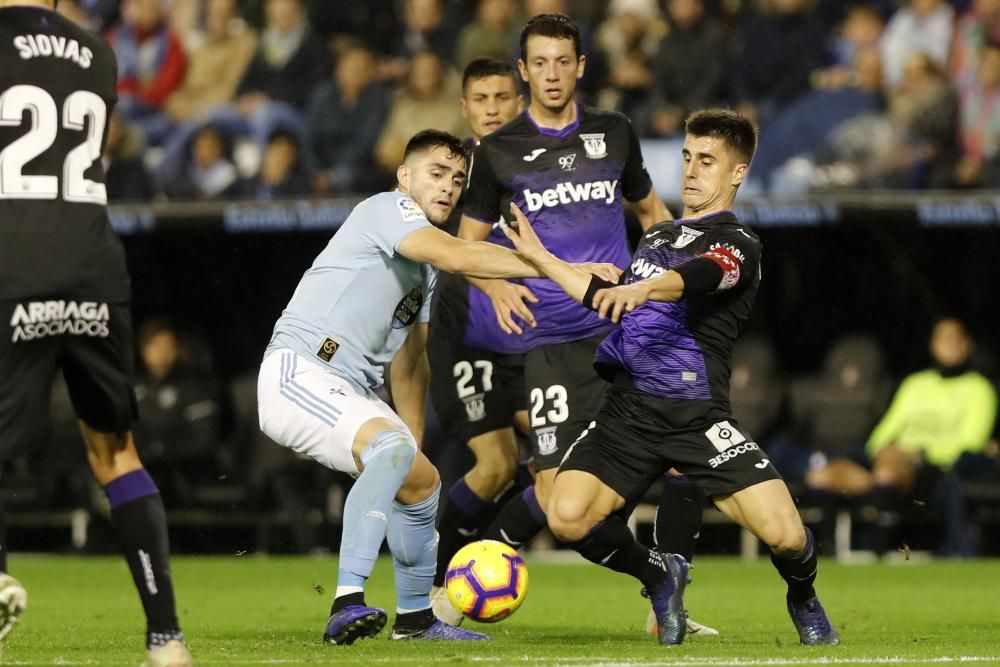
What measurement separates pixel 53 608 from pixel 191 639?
2.43m

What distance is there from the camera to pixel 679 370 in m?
6.94

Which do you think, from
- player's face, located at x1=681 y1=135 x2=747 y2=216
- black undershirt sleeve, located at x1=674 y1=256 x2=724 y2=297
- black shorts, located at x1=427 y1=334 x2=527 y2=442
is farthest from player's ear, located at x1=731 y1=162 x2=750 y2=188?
black shorts, located at x1=427 y1=334 x2=527 y2=442

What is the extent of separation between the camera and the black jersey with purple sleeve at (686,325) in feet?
22.7

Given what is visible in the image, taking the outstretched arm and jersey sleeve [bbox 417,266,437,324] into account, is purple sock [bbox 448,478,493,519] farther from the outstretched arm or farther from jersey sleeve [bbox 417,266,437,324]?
the outstretched arm

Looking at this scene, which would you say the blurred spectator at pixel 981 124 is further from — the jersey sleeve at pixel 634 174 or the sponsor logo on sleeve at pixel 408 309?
the sponsor logo on sleeve at pixel 408 309

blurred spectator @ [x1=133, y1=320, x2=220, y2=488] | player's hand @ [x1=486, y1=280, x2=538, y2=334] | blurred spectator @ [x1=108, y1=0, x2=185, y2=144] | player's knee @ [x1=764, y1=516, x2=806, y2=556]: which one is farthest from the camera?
blurred spectator @ [x1=108, y1=0, x2=185, y2=144]

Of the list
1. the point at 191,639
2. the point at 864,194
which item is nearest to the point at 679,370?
the point at 191,639

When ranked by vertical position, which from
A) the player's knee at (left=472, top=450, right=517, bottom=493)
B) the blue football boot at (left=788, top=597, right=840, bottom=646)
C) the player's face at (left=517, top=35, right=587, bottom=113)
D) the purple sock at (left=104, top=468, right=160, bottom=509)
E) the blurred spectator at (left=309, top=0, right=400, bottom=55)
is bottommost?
the blue football boot at (left=788, top=597, right=840, bottom=646)

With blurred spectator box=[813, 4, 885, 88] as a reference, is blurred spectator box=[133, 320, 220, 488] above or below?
below

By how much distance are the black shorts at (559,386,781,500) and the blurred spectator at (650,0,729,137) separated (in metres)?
7.67

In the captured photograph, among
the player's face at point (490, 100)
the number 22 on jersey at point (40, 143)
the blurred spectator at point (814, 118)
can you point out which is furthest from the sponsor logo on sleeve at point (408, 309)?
the blurred spectator at point (814, 118)

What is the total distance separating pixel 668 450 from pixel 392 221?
4.79 ft

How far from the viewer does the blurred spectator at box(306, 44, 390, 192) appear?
15.0 meters

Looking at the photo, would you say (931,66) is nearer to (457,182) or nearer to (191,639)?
(457,182)
